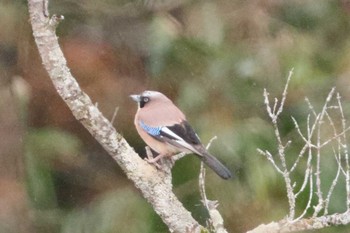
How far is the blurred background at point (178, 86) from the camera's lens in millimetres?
4031

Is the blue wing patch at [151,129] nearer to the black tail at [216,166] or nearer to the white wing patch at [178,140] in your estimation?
the white wing patch at [178,140]

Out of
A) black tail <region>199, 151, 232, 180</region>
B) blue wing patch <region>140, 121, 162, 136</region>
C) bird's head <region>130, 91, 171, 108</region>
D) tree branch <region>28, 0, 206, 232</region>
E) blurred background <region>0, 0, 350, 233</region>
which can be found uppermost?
tree branch <region>28, 0, 206, 232</region>

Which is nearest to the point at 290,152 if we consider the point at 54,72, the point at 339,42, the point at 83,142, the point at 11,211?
the point at 339,42

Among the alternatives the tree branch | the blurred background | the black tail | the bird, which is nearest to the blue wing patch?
the bird

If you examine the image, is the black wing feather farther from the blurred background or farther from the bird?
the blurred background

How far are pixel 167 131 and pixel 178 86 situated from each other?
1.12m

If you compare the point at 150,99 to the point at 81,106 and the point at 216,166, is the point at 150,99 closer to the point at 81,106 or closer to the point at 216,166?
the point at 216,166

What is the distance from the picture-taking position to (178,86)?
13.5 ft

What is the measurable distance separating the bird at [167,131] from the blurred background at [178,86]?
0.87 metres

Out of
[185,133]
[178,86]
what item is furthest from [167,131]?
[178,86]

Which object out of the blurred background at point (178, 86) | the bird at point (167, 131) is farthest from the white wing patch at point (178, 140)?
the blurred background at point (178, 86)

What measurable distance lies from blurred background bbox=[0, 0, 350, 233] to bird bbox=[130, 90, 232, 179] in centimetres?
87

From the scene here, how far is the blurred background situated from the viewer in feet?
13.2

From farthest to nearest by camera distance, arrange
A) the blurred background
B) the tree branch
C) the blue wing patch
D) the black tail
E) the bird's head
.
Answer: the blurred background, the bird's head, the blue wing patch, the black tail, the tree branch
